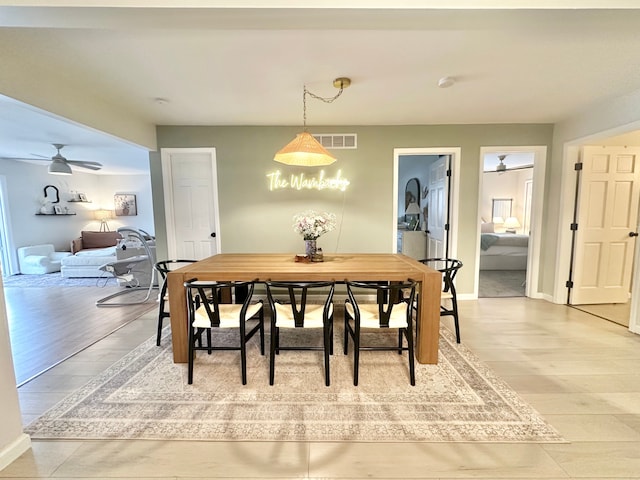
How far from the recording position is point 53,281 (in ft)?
16.5

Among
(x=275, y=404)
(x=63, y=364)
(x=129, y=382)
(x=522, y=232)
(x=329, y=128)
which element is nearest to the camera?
(x=275, y=404)

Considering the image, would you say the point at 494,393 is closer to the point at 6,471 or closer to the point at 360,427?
the point at 360,427

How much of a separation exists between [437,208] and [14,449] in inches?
191

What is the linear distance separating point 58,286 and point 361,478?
5948mm

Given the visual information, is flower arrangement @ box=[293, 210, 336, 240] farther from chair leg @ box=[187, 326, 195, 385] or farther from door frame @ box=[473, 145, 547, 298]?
door frame @ box=[473, 145, 547, 298]

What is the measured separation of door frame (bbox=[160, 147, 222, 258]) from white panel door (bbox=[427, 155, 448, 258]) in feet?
11.0

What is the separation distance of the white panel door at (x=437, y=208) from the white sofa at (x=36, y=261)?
743 cm

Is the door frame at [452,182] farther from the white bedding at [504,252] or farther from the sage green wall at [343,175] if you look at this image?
the white bedding at [504,252]

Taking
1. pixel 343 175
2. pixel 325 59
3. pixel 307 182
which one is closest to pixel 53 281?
pixel 307 182

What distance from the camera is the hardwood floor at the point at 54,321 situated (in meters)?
2.39

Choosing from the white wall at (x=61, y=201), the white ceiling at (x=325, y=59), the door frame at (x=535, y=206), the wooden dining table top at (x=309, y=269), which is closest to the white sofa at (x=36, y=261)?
the white wall at (x=61, y=201)

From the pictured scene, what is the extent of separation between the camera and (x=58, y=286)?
470 centimetres

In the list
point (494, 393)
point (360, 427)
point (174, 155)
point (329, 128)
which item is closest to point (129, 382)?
point (360, 427)

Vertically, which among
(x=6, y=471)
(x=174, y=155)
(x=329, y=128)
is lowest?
(x=6, y=471)
